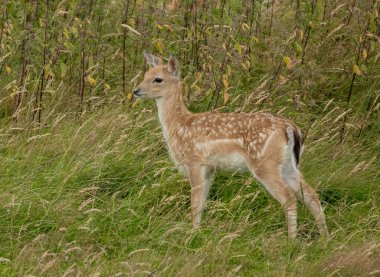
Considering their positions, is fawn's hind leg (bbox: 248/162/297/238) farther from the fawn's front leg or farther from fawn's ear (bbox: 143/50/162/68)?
fawn's ear (bbox: 143/50/162/68)

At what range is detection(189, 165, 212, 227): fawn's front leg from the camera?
6.88 metres

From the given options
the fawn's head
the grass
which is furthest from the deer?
the fawn's head

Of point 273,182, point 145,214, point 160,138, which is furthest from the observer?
point 160,138

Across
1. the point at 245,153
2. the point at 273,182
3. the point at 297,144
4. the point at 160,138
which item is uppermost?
the point at 297,144

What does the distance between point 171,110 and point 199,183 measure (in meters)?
0.92

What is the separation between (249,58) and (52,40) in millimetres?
1759

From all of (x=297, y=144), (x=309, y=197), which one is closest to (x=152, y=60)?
(x=297, y=144)

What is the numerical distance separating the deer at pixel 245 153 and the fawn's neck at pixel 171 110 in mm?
17

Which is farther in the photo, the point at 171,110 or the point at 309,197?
the point at 171,110

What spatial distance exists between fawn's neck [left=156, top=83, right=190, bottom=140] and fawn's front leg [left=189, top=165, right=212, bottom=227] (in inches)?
21.7

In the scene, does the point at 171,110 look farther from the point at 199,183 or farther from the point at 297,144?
the point at 297,144

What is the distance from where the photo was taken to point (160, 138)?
8.02 m

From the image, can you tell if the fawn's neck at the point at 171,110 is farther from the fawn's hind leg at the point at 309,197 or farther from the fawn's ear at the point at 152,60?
the fawn's hind leg at the point at 309,197

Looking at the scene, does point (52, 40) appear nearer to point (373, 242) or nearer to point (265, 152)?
point (265, 152)
